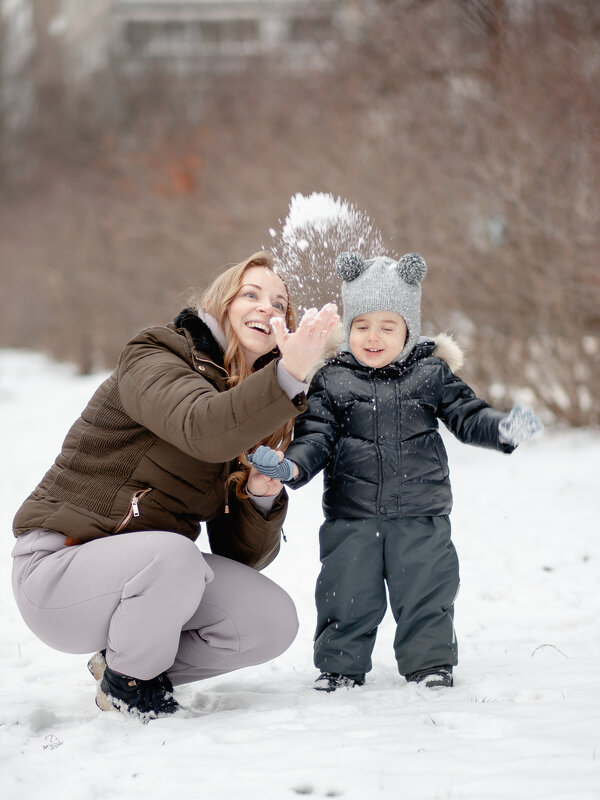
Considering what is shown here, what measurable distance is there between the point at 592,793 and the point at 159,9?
28.6m

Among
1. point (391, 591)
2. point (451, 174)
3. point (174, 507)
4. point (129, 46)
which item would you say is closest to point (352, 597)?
point (391, 591)

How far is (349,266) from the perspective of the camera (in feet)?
10.0

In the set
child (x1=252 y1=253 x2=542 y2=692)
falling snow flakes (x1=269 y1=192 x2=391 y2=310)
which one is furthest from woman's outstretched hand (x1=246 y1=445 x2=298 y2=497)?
falling snow flakes (x1=269 y1=192 x2=391 y2=310)

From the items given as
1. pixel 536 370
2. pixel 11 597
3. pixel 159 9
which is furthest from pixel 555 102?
pixel 159 9

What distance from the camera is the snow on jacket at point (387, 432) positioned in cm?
295

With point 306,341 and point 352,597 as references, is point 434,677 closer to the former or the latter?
point 352,597

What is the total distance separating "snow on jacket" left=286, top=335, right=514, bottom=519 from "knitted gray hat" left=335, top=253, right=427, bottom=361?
134 mm

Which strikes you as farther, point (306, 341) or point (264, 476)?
point (264, 476)

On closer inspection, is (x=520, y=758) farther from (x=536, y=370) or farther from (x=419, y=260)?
(x=536, y=370)

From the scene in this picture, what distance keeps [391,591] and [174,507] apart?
2.46 ft

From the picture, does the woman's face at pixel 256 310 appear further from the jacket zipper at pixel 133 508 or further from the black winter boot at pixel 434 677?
Result: the black winter boot at pixel 434 677

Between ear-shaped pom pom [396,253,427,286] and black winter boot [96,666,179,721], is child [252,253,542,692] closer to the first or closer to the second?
ear-shaped pom pom [396,253,427,286]

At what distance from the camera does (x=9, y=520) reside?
245 inches

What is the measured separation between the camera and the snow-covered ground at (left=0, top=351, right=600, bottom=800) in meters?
2.07
